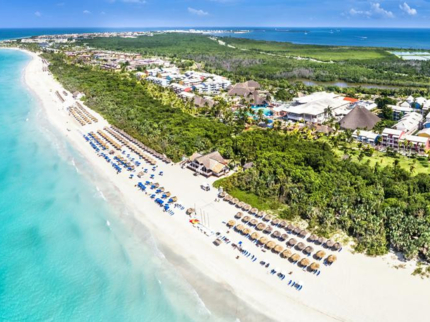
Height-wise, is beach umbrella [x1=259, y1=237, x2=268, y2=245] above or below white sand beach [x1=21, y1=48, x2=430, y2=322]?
above

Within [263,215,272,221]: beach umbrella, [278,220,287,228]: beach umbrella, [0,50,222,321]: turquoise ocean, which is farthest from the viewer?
[263,215,272,221]: beach umbrella

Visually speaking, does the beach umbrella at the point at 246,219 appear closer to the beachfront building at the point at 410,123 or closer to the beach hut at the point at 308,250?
the beach hut at the point at 308,250

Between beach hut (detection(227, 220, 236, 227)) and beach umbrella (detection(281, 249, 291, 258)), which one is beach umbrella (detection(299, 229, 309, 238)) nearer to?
beach umbrella (detection(281, 249, 291, 258))

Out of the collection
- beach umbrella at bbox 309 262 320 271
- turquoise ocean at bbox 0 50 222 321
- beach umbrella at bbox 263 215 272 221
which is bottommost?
turquoise ocean at bbox 0 50 222 321

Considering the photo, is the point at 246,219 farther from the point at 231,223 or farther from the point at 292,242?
the point at 292,242

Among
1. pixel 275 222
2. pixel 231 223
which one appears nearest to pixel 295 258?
pixel 275 222

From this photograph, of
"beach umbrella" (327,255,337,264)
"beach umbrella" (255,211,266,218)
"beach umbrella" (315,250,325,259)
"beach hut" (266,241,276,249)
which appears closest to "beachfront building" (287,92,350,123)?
"beach umbrella" (255,211,266,218)
